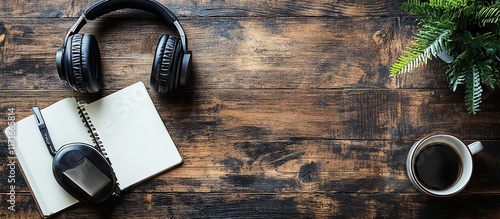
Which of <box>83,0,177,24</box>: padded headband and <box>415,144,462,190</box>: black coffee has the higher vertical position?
<box>83,0,177,24</box>: padded headband

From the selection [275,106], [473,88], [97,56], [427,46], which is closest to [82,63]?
[97,56]

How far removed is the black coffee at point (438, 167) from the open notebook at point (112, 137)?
0.53 meters

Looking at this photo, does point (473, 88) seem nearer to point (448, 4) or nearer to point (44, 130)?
point (448, 4)

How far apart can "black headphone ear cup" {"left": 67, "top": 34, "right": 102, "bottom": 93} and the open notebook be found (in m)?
0.08

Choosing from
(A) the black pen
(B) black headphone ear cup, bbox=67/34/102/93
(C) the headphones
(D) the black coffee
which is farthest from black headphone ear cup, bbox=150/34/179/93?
(D) the black coffee

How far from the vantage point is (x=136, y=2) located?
1.18 metres

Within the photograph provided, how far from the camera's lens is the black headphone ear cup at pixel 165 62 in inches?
44.3

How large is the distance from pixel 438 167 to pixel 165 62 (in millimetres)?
630

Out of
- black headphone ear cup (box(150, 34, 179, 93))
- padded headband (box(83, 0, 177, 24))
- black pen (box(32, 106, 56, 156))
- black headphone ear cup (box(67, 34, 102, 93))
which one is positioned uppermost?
padded headband (box(83, 0, 177, 24))

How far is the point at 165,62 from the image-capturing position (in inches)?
44.3

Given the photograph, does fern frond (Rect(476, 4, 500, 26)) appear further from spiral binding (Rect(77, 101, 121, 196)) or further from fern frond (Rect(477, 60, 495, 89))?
spiral binding (Rect(77, 101, 121, 196))

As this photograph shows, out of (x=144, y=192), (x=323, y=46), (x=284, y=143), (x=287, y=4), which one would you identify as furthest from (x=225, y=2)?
(x=144, y=192)

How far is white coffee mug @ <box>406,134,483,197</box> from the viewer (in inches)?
44.9

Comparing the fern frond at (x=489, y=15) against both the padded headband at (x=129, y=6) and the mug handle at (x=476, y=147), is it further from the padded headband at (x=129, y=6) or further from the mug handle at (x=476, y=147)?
the padded headband at (x=129, y=6)
